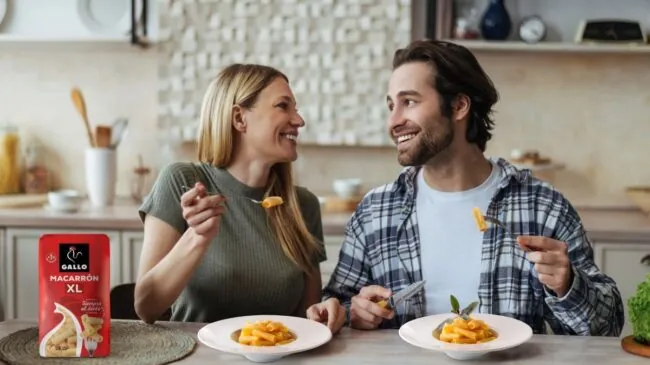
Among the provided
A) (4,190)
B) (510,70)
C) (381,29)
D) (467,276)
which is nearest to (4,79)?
(4,190)

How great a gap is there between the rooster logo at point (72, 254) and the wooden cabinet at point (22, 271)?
1.71 metres

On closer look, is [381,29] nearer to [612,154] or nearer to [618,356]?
[612,154]

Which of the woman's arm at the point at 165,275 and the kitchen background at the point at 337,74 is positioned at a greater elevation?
the kitchen background at the point at 337,74

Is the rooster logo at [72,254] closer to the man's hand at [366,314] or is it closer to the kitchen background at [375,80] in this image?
the man's hand at [366,314]

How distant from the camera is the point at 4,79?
12.7 ft

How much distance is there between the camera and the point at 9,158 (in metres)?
3.74

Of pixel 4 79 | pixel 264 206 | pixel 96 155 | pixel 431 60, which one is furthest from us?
pixel 4 79

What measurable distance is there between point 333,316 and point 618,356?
1.86ft

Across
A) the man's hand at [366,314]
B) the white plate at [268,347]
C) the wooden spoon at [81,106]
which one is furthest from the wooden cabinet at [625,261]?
the wooden spoon at [81,106]

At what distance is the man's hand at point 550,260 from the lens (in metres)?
1.79

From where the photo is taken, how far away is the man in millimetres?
2121

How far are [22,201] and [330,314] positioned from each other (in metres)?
2.08

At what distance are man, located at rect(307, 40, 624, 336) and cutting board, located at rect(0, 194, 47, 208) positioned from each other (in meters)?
1.74

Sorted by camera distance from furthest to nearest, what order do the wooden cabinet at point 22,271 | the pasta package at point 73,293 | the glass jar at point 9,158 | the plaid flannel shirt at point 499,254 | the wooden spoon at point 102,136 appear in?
1. the glass jar at point 9,158
2. the wooden spoon at point 102,136
3. the wooden cabinet at point 22,271
4. the plaid flannel shirt at point 499,254
5. the pasta package at point 73,293
